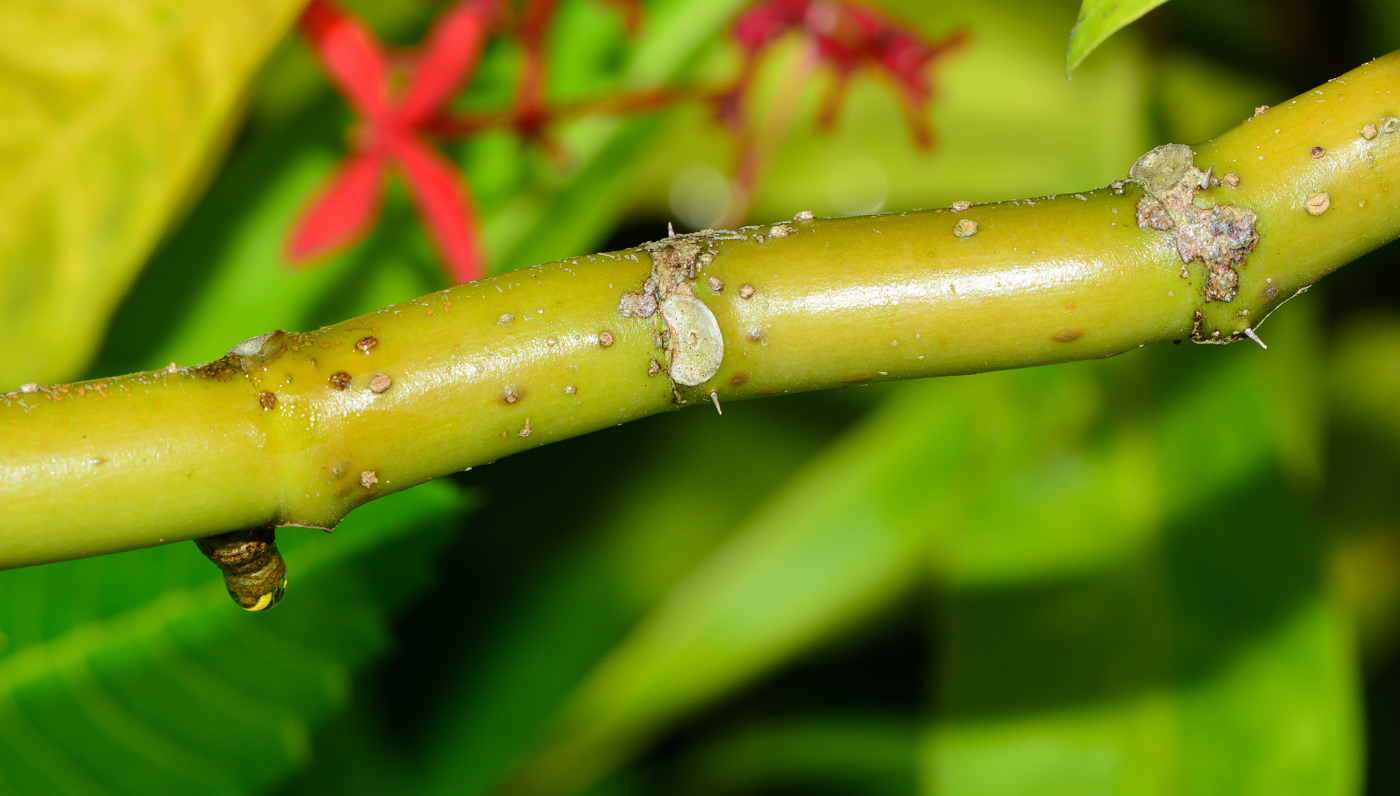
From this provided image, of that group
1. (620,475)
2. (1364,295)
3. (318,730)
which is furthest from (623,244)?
(1364,295)

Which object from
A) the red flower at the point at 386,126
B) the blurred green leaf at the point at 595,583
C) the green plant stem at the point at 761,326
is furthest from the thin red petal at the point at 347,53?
the blurred green leaf at the point at 595,583

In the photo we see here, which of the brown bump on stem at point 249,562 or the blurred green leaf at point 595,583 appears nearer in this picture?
the brown bump on stem at point 249,562

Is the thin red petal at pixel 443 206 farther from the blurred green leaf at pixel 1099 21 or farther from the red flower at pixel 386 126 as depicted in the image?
the blurred green leaf at pixel 1099 21

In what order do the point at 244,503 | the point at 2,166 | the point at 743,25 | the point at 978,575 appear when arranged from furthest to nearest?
1. the point at 978,575
2. the point at 743,25
3. the point at 2,166
4. the point at 244,503

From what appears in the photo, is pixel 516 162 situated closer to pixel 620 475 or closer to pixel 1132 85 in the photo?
pixel 620 475

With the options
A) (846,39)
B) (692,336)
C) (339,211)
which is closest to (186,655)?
(339,211)

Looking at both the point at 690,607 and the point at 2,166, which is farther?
the point at 690,607

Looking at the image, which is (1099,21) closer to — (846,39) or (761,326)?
(761,326)

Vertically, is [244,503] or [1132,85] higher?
[1132,85]
